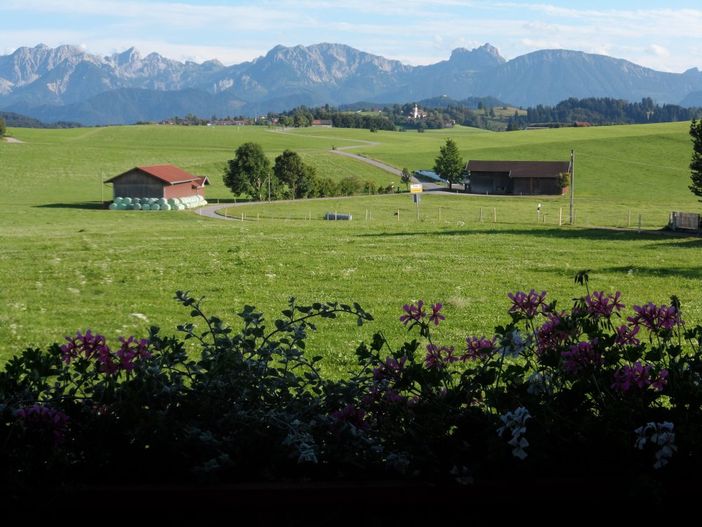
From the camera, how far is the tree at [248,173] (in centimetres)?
9988

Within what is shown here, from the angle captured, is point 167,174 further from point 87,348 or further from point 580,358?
point 580,358

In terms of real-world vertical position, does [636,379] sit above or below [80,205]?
above

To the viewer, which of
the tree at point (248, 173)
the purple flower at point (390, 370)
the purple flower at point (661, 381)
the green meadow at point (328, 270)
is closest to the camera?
the purple flower at point (661, 381)

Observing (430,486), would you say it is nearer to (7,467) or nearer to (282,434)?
(282,434)

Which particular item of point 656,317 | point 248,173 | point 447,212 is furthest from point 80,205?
point 656,317

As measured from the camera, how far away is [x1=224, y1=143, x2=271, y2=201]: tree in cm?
9988

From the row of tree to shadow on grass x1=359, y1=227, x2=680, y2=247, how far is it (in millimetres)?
57067

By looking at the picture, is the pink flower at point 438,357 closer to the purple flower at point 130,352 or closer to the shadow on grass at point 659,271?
the purple flower at point 130,352

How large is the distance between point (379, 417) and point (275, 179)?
3969 inches

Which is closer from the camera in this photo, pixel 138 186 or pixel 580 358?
pixel 580 358

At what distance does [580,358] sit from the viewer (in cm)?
464

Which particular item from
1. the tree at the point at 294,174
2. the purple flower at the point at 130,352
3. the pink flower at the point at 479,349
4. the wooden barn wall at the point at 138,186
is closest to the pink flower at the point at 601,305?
the pink flower at the point at 479,349

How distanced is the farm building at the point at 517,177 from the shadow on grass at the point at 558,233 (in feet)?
223

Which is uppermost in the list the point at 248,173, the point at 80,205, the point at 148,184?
the point at 248,173
